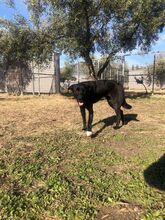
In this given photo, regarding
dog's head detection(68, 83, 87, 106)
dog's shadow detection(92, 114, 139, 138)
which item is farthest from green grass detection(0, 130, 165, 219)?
dog's shadow detection(92, 114, 139, 138)

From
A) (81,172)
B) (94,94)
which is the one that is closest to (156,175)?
(81,172)

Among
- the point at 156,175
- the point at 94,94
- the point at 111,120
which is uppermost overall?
the point at 94,94

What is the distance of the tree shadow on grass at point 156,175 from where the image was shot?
421 centimetres

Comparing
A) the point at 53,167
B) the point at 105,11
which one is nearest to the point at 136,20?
the point at 105,11

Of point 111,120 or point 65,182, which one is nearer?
point 65,182

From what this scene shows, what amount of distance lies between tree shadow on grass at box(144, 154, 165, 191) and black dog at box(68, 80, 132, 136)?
216 centimetres

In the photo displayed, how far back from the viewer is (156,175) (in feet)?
14.8

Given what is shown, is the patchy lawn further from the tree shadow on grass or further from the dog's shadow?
the dog's shadow

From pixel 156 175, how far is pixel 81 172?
1.01 meters

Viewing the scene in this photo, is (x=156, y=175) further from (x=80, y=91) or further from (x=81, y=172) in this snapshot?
(x=80, y=91)

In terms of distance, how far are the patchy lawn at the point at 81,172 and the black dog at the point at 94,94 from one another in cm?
41

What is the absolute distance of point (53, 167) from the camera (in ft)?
15.6

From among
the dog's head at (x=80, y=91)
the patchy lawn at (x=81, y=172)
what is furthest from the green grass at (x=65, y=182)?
the dog's head at (x=80, y=91)

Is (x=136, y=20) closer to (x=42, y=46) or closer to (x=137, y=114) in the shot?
(x=42, y=46)
